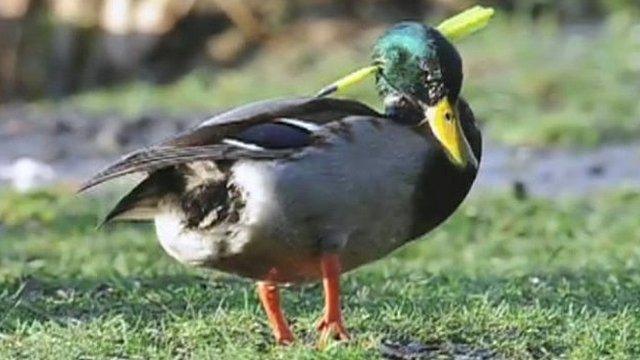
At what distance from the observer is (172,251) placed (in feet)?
20.8

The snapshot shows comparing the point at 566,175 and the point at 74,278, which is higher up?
the point at 74,278

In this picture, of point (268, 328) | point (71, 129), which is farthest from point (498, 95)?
point (268, 328)

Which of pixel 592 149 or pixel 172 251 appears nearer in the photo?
pixel 172 251

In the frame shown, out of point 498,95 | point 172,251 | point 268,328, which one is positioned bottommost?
point 498,95

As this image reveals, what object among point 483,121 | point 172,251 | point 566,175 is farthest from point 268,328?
point 483,121

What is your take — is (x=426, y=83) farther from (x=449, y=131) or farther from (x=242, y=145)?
(x=242, y=145)

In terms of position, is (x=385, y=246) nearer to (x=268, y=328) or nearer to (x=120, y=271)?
(x=268, y=328)

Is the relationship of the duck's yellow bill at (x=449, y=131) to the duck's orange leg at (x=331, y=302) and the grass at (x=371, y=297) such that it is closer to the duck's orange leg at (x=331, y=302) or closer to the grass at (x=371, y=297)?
the duck's orange leg at (x=331, y=302)

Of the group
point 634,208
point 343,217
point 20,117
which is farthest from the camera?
point 20,117

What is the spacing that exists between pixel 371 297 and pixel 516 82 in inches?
333

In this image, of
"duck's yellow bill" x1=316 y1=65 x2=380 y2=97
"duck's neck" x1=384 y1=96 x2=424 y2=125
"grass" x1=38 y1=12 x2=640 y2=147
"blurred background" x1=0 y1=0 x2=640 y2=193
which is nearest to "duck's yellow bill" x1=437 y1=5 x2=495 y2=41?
"duck's yellow bill" x1=316 y1=65 x2=380 y2=97

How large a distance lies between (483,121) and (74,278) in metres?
6.68

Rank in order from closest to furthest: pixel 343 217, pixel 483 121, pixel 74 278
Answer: pixel 343 217 < pixel 74 278 < pixel 483 121

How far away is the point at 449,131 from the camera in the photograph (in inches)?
241
